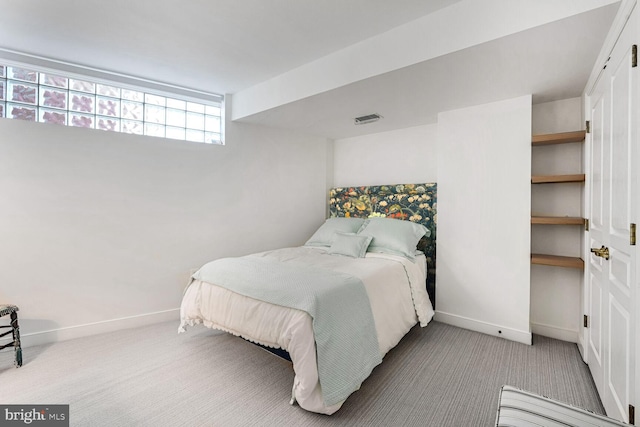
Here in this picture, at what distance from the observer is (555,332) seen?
8.98ft

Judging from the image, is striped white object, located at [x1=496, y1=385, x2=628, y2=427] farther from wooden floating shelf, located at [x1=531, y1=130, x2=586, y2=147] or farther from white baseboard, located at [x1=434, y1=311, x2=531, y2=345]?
wooden floating shelf, located at [x1=531, y1=130, x2=586, y2=147]

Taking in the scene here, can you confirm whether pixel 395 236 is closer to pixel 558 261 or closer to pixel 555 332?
pixel 558 261

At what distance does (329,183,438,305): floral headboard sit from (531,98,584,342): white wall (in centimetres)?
97

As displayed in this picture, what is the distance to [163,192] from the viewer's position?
3162 mm

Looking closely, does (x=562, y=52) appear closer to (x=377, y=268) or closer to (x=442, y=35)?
(x=442, y=35)

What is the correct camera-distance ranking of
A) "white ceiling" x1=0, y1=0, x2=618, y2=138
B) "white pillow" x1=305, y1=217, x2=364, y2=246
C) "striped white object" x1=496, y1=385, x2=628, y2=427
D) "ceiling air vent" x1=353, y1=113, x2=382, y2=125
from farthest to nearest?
1. "white pillow" x1=305, y1=217, x2=364, y2=246
2. "ceiling air vent" x1=353, y1=113, x2=382, y2=125
3. "white ceiling" x1=0, y1=0, x2=618, y2=138
4. "striped white object" x1=496, y1=385, x2=628, y2=427

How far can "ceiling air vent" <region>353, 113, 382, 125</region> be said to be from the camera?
3.34 meters

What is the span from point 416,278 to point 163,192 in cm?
281

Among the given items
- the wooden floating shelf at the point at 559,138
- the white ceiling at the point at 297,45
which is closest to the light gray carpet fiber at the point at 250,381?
the wooden floating shelf at the point at 559,138

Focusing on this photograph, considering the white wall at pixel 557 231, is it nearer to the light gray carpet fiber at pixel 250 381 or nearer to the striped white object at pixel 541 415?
the light gray carpet fiber at pixel 250 381

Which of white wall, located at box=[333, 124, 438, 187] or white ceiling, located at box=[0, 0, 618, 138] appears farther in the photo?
white wall, located at box=[333, 124, 438, 187]

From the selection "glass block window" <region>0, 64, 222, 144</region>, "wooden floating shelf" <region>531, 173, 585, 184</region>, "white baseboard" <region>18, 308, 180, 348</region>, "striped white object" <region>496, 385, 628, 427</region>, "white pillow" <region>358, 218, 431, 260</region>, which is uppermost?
"glass block window" <region>0, 64, 222, 144</region>

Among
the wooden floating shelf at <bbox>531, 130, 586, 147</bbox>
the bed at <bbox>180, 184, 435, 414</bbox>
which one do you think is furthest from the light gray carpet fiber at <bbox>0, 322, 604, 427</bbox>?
the wooden floating shelf at <bbox>531, 130, 586, 147</bbox>

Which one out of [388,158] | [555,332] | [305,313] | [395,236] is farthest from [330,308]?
[388,158]
